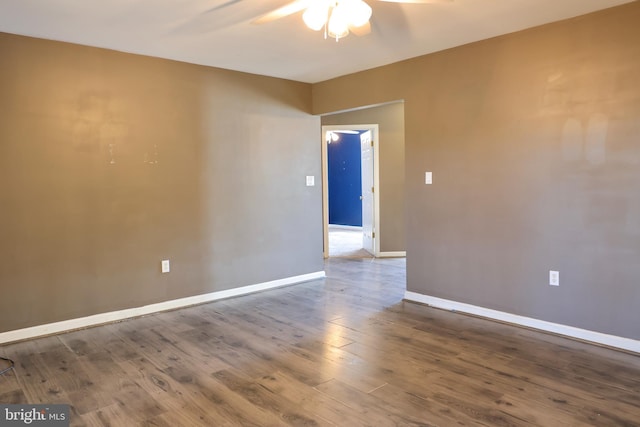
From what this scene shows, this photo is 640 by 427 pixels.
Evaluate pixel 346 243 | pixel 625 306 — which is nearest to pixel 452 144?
pixel 625 306

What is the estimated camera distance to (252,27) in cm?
317

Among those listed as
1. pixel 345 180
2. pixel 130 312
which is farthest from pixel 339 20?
pixel 345 180

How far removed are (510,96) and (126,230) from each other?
354cm

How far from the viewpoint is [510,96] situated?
3.50 meters

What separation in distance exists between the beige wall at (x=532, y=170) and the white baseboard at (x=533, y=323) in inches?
1.9

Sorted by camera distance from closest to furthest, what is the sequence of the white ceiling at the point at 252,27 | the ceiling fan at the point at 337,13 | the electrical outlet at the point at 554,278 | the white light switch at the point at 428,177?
1. the ceiling fan at the point at 337,13
2. the white ceiling at the point at 252,27
3. the electrical outlet at the point at 554,278
4. the white light switch at the point at 428,177

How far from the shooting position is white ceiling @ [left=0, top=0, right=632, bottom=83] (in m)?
2.81

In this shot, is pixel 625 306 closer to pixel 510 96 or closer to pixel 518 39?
pixel 510 96

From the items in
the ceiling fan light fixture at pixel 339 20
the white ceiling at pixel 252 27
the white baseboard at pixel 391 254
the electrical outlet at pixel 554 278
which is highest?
the white ceiling at pixel 252 27

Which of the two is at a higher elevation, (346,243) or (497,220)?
(497,220)

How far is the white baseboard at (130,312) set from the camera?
3.38 metres

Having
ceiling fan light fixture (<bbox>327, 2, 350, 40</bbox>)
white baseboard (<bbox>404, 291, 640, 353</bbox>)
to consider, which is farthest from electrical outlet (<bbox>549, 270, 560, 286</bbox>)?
ceiling fan light fixture (<bbox>327, 2, 350, 40</bbox>)

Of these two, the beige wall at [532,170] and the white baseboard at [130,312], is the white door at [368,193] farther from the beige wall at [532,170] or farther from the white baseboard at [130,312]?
the beige wall at [532,170]
